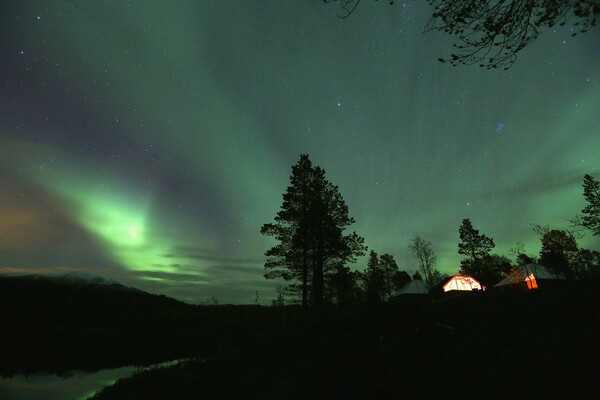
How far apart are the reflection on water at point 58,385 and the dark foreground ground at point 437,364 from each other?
6489 millimetres

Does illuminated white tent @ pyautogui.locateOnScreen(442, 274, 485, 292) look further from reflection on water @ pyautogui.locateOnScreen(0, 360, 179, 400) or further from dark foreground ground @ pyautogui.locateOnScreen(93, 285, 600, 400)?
reflection on water @ pyautogui.locateOnScreen(0, 360, 179, 400)

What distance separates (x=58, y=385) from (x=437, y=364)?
2783 cm

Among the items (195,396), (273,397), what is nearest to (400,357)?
(273,397)

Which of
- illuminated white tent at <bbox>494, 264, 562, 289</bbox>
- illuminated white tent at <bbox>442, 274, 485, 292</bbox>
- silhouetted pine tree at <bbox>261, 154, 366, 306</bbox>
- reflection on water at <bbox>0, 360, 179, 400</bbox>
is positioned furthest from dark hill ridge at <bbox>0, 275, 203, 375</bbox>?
illuminated white tent at <bbox>494, 264, 562, 289</bbox>

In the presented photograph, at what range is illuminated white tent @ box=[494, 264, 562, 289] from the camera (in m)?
36.3

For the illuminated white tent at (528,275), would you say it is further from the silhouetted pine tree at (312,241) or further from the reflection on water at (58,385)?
the reflection on water at (58,385)

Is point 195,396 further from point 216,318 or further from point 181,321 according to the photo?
point 181,321

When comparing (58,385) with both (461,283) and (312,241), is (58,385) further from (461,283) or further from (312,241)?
(461,283)

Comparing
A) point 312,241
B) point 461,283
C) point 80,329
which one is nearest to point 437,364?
point 312,241

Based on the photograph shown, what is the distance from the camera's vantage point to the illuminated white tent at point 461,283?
40219mm

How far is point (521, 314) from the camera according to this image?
10.4m

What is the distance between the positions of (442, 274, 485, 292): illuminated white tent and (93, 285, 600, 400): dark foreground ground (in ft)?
103

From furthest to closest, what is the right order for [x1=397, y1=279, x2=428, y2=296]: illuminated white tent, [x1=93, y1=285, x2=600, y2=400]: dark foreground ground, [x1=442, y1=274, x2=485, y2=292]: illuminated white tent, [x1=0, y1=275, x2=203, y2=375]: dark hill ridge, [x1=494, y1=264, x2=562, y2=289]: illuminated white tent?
[x1=397, y1=279, x2=428, y2=296]: illuminated white tent < [x1=442, y1=274, x2=485, y2=292]: illuminated white tent < [x1=494, y1=264, x2=562, y2=289]: illuminated white tent < [x1=0, y1=275, x2=203, y2=375]: dark hill ridge < [x1=93, y1=285, x2=600, y2=400]: dark foreground ground

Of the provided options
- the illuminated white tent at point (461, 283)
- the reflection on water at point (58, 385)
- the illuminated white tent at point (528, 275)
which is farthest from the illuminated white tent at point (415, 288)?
the reflection on water at point (58, 385)
